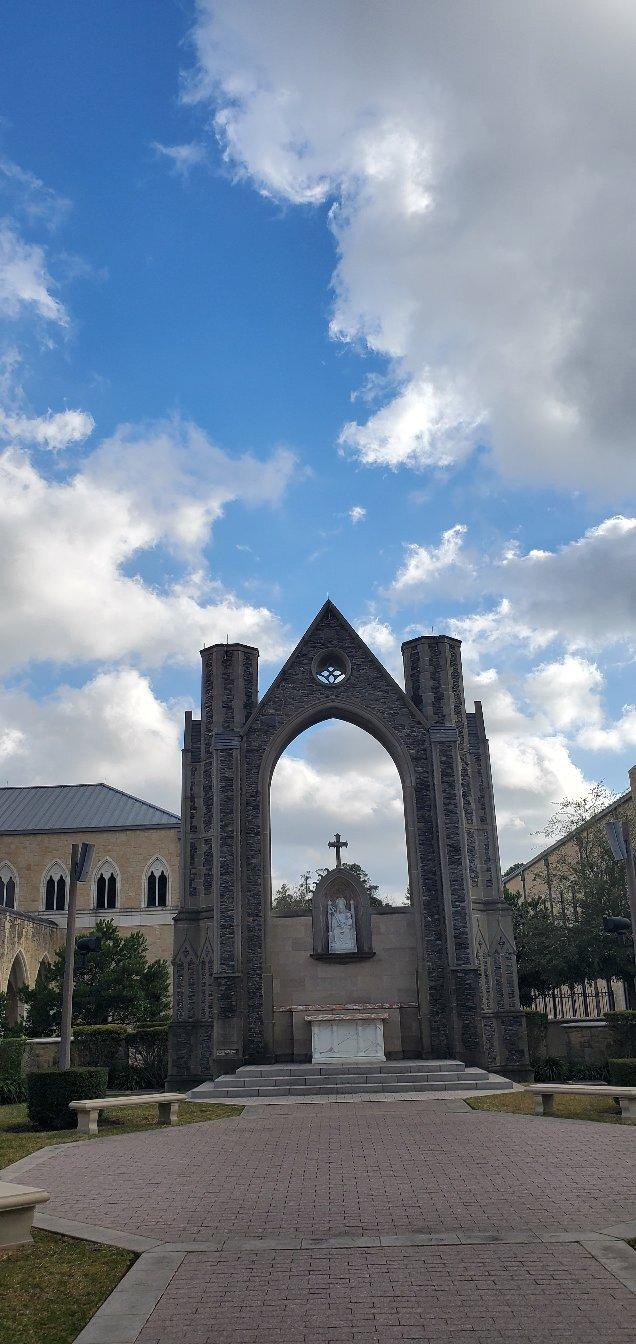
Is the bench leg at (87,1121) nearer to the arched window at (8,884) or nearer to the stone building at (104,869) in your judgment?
the stone building at (104,869)

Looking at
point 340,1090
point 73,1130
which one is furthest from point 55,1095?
point 340,1090

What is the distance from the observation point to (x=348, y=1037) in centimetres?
2252

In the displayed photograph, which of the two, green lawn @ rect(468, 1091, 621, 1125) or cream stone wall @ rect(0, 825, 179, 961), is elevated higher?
cream stone wall @ rect(0, 825, 179, 961)

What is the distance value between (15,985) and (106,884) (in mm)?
10186

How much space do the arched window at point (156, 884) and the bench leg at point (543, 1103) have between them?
3734cm

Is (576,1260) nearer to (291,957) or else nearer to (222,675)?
(291,957)

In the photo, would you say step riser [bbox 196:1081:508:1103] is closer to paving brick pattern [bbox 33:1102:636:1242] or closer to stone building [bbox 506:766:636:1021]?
paving brick pattern [bbox 33:1102:636:1242]

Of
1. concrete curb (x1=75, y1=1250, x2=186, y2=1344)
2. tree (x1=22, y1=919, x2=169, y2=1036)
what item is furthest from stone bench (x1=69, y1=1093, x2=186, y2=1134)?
tree (x1=22, y1=919, x2=169, y2=1036)

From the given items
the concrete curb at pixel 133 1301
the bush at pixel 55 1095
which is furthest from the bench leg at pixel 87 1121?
the concrete curb at pixel 133 1301

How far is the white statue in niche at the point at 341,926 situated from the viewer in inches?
981

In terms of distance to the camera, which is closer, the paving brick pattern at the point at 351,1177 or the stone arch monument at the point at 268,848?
the paving brick pattern at the point at 351,1177

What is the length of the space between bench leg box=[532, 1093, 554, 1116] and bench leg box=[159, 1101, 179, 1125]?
6.31 meters

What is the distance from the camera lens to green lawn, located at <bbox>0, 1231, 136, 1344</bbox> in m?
6.41

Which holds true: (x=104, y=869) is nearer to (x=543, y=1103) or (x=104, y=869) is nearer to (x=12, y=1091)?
(x=12, y=1091)
